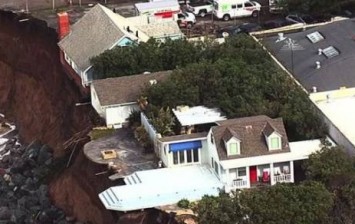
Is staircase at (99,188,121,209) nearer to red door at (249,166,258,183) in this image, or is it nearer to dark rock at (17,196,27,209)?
red door at (249,166,258,183)

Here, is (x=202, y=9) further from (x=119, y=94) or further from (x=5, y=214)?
(x=5, y=214)

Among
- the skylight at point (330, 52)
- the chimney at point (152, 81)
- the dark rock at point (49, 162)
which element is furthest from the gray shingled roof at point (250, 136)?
the dark rock at point (49, 162)

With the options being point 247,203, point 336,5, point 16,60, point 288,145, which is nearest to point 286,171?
point 288,145

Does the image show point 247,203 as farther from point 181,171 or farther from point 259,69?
point 259,69

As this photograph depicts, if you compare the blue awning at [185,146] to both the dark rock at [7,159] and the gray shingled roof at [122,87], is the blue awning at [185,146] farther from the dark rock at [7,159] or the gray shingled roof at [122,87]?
the dark rock at [7,159]

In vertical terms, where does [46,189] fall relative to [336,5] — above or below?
below
